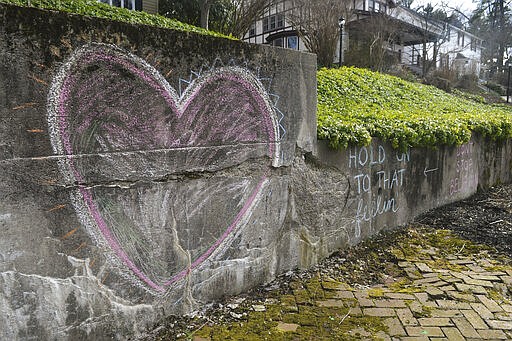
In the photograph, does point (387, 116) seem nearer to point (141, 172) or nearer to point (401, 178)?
point (401, 178)

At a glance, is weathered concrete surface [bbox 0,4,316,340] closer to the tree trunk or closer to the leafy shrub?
the tree trunk

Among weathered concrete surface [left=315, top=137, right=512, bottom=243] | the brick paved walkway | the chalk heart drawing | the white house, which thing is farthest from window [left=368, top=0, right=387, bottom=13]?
the chalk heart drawing

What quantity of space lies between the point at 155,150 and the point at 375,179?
3198 mm

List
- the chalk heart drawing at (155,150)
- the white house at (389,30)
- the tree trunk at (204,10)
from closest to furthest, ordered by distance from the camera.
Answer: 1. the chalk heart drawing at (155,150)
2. the tree trunk at (204,10)
3. the white house at (389,30)

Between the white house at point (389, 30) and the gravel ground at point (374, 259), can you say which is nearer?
the gravel ground at point (374, 259)

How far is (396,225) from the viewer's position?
578 centimetres

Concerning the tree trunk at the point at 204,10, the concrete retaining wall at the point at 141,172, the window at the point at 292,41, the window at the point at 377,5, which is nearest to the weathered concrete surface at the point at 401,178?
the concrete retaining wall at the point at 141,172

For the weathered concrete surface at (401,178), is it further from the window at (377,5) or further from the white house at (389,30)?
the window at (377,5)

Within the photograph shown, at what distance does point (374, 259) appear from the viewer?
473 centimetres

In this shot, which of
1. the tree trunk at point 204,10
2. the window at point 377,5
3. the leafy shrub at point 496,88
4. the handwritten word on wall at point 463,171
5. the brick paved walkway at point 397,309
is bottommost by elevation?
the brick paved walkway at point 397,309

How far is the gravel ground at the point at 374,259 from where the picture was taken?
3258 millimetres

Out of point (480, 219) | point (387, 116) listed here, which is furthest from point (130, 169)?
point (480, 219)

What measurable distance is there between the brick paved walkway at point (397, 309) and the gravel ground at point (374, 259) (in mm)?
80

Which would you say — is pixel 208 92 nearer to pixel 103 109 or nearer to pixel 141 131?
pixel 141 131
